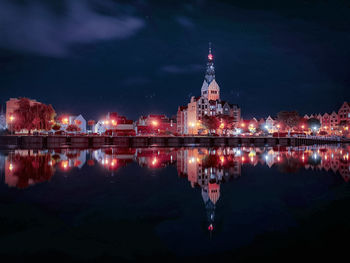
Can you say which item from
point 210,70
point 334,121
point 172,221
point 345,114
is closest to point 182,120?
point 210,70

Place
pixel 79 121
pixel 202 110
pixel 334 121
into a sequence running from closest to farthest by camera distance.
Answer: pixel 202 110 → pixel 79 121 → pixel 334 121

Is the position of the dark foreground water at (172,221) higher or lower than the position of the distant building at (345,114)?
lower

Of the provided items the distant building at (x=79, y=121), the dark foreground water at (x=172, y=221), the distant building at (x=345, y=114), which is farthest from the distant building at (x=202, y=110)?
the dark foreground water at (x=172, y=221)

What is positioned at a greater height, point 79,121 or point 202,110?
point 202,110

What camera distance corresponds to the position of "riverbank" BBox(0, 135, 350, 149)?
64125mm

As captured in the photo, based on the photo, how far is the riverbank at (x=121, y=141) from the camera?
64.1 metres

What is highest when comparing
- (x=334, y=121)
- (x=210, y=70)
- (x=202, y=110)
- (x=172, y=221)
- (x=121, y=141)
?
(x=210, y=70)

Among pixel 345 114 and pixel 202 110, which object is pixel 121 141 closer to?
pixel 202 110

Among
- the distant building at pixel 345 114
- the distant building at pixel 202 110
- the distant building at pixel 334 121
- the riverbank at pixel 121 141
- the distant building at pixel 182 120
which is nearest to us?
the riverbank at pixel 121 141

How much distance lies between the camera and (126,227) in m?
9.71

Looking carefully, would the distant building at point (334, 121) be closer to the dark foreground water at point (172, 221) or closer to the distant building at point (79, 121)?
the distant building at point (79, 121)

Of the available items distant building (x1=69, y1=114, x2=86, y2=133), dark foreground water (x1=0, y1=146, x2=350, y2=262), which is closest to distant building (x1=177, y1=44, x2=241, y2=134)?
distant building (x1=69, y1=114, x2=86, y2=133)

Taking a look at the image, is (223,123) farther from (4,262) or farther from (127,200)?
(4,262)

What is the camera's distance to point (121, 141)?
72375 millimetres
